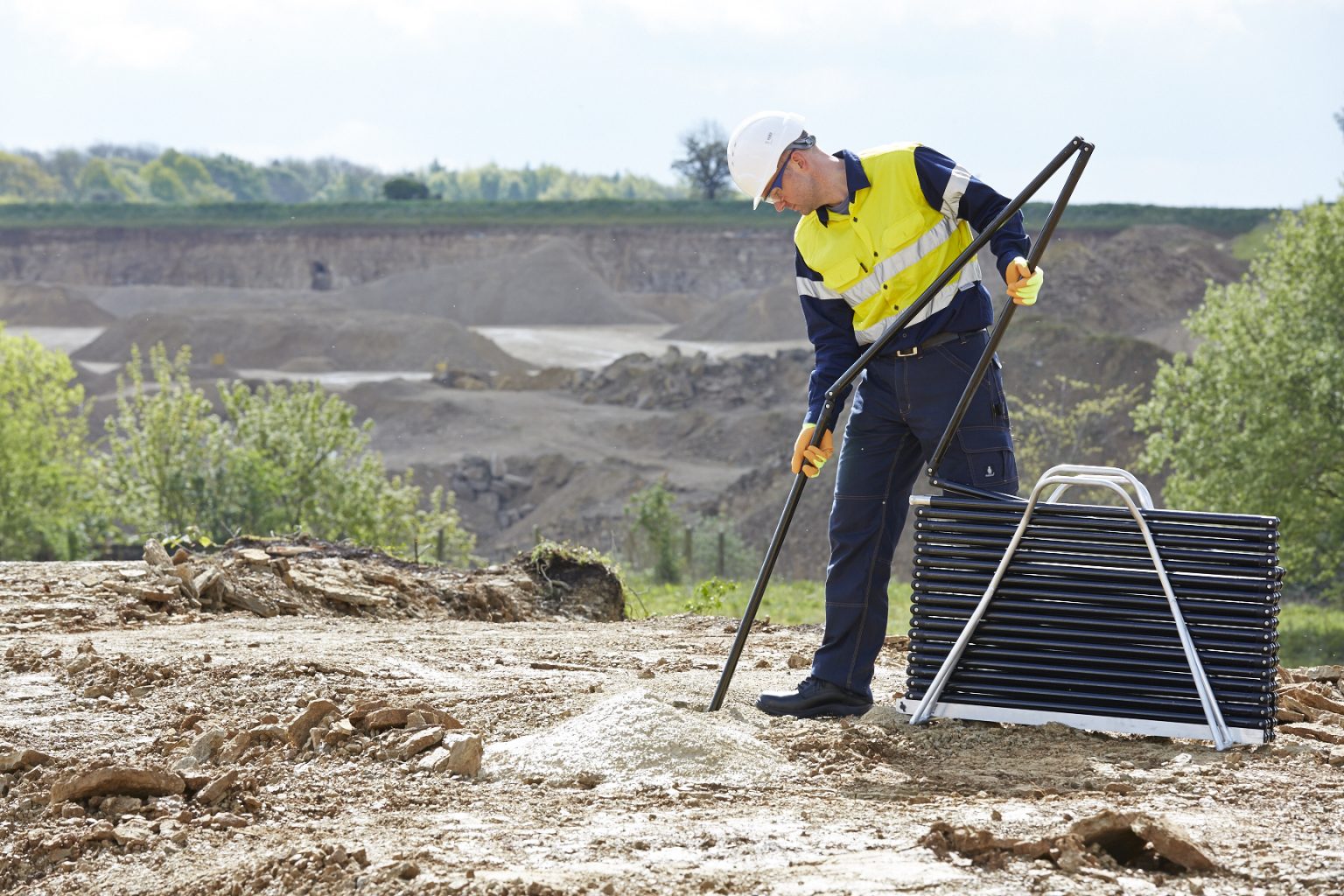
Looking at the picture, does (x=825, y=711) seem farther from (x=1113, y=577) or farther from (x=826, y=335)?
(x=826, y=335)

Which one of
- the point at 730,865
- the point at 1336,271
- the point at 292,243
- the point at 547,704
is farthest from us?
the point at 292,243

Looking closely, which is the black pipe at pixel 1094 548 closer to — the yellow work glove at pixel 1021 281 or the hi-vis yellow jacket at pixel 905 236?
the hi-vis yellow jacket at pixel 905 236

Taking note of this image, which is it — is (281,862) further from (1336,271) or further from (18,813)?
(1336,271)

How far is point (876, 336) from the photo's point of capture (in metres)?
5.03

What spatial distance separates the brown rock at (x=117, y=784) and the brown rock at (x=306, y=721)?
0.47 meters

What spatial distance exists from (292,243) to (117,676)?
207 feet

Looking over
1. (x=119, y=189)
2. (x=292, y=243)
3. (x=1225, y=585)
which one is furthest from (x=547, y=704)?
(x=119, y=189)

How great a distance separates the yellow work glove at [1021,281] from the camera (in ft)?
14.5

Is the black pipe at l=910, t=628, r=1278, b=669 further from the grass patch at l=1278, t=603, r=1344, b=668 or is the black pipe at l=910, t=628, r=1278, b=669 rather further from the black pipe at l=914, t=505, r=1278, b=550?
the grass patch at l=1278, t=603, r=1344, b=668

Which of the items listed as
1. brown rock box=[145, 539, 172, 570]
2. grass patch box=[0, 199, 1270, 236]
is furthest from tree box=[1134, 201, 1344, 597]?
grass patch box=[0, 199, 1270, 236]

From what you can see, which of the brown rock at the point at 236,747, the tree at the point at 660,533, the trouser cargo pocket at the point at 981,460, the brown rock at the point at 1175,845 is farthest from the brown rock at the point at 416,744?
the tree at the point at 660,533

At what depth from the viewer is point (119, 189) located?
113750 millimetres

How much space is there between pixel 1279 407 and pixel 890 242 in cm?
1623

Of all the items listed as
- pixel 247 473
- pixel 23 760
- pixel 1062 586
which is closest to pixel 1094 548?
pixel 1062 586
